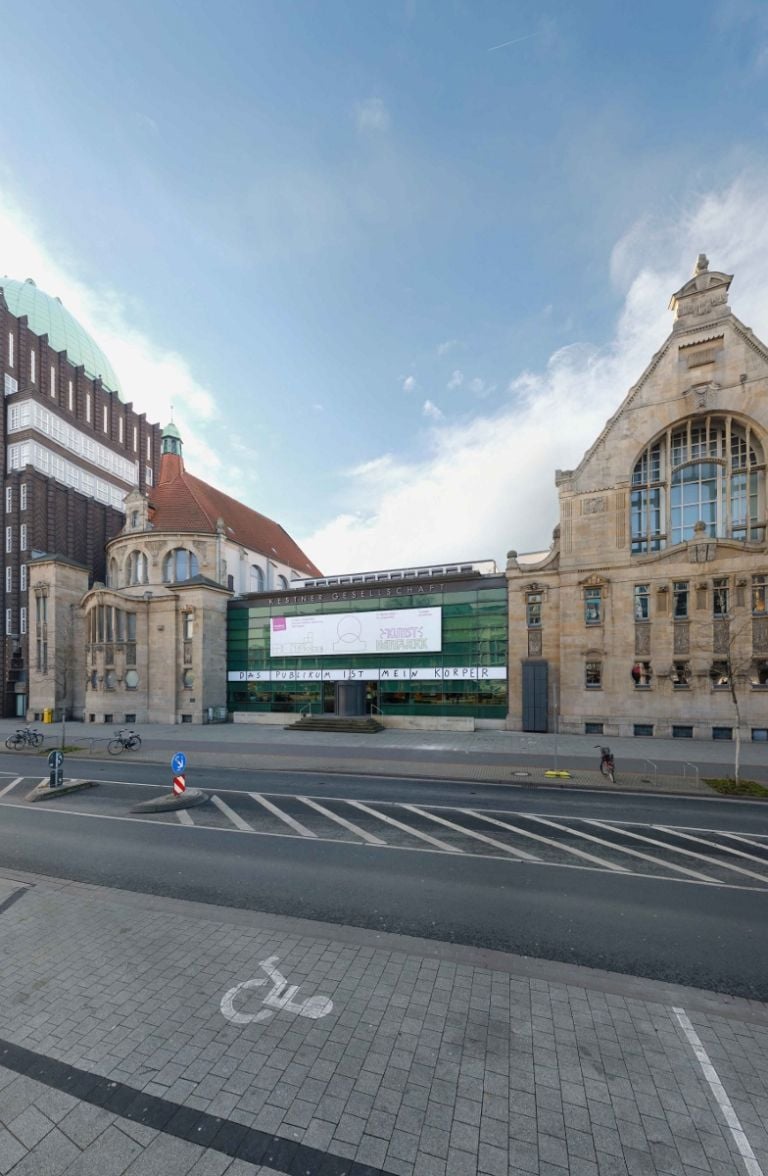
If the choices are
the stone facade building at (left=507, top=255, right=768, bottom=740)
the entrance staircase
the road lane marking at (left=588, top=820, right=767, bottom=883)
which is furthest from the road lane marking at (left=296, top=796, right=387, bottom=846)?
the entrance staircase

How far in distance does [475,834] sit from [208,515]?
1569 inches

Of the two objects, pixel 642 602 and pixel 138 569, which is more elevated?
pixel 138 569

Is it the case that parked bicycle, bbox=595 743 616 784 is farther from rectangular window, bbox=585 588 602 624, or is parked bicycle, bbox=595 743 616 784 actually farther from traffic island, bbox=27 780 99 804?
traffic island, bbox=27 780 99 804

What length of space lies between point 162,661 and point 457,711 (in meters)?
22.6

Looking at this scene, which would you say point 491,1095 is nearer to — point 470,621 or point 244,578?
point 470,621

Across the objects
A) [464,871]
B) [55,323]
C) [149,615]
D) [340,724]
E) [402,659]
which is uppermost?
[55,323]

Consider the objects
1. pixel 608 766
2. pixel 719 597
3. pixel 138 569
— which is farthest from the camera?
Answer: pixel 138 569

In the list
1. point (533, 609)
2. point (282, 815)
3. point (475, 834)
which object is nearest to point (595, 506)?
point (533, 609)

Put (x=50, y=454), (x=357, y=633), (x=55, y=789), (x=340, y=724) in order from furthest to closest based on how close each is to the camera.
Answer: (x=50, y=454) → (x=357, y=633) → (x=340, y=724) → (x=55, y=789)

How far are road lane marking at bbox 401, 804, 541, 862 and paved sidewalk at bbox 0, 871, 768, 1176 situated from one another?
Answer: 404 centimetres

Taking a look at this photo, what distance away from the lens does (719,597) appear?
26.6 meters

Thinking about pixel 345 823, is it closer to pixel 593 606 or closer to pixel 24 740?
pixel 593 606

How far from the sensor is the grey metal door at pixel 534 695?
94.7 ft

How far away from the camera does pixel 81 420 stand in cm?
5022
